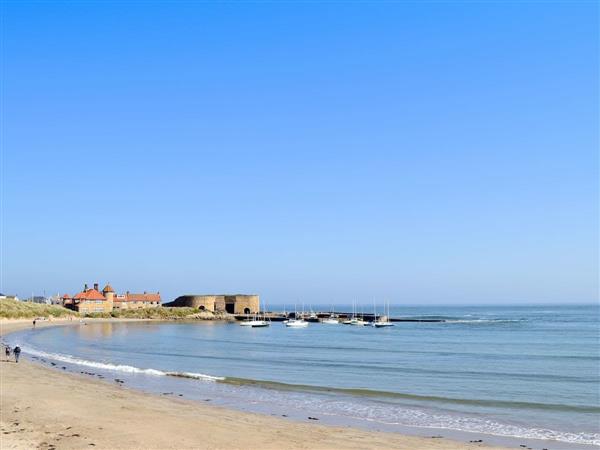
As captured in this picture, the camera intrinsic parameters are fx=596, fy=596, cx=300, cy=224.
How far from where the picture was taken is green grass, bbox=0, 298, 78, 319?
96.8 metres

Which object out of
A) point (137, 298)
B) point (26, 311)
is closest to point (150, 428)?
point (26, 311)

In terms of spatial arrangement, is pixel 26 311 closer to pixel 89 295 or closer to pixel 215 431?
pixel 89 295

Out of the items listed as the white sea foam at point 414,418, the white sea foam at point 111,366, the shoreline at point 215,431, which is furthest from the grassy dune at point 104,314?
the white sea foam at point 414,418

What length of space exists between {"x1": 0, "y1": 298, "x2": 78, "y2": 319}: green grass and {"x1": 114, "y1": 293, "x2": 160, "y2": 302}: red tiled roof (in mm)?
17611

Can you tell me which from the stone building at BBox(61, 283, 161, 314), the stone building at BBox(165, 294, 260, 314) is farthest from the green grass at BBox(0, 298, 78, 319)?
the stone building at BBox(165, 294, 260, 314)

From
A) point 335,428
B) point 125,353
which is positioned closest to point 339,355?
point 125,353

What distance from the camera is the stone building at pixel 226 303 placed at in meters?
140

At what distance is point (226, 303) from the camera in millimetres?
141500

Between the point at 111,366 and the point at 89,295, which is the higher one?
the point at 89,295

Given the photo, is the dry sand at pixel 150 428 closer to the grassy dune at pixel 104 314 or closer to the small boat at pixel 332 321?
the grassy dune at pixel 104 314

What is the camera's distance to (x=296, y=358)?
146 ft

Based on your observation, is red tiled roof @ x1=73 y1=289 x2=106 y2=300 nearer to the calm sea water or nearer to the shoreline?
the calm sea water

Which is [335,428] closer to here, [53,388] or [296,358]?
[53,388]

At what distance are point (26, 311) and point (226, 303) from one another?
49.0 metres
